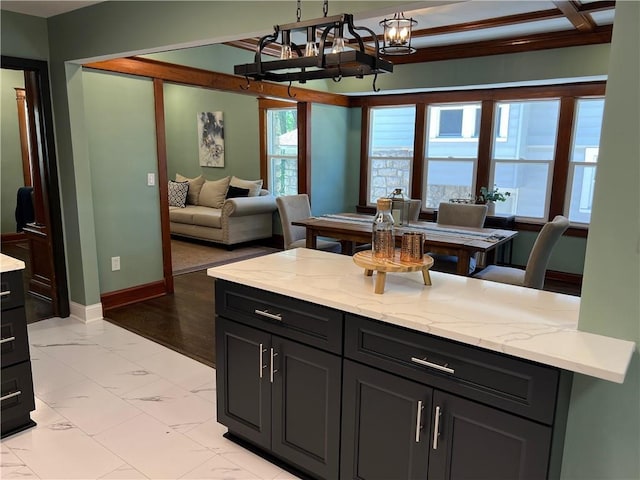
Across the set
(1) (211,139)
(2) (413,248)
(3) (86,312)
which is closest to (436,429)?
(2) (413,248)

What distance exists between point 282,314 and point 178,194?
20.2 ft

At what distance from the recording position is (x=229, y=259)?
619cm

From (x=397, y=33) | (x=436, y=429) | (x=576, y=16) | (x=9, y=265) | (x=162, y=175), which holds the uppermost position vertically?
(x=576, y=16)

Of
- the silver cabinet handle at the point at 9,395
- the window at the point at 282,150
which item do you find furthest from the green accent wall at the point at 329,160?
the silver cabinet handle at the point at 9,395

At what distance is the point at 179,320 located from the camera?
160 inches

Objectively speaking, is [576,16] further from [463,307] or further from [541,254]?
[463,307]

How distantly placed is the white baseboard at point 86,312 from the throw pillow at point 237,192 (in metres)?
3.46

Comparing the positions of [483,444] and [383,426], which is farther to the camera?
[383,426]

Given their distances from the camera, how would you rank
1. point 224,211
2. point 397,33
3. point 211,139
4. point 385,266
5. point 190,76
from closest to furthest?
point 385,266 < point 397,33 < point 190,76 < point 224,211 < point 211,139

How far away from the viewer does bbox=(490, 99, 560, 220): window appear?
5539 millimetres

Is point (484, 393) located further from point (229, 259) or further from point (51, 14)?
point (229, 259)

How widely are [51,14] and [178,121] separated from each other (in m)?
5.11

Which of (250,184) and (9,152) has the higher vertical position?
(9,152)

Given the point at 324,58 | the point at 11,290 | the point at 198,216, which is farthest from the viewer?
the point at 198,216
